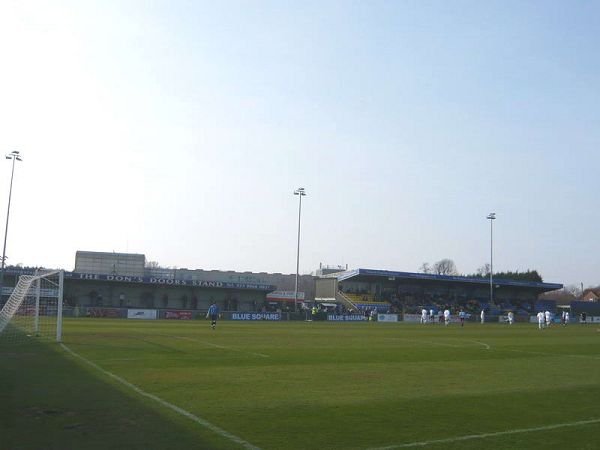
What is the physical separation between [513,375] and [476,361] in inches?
166

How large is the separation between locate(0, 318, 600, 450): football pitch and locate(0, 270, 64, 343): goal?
4.20 meters

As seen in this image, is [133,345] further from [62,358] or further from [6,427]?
[6,427]

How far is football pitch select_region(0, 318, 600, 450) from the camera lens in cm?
881

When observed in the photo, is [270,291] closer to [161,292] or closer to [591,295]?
[161,292]

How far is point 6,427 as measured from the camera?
361 inches

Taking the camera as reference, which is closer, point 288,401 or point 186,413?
point 186,413

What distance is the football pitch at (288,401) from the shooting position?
8.81 metres

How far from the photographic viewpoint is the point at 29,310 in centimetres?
4000

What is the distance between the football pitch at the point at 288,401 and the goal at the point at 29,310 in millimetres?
4201

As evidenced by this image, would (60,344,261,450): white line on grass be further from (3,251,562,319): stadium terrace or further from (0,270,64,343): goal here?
(3,251,562,319): stadium terrace

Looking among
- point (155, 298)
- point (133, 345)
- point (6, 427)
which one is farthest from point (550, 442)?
point (155, 298)

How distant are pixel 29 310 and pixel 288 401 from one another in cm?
3342

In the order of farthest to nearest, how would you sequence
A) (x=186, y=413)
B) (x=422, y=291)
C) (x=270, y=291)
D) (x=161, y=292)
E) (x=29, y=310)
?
(x=422, y=291), (x=270, y=291), (x=161, y=292), (x=29, y=310), (x=186, y=413)

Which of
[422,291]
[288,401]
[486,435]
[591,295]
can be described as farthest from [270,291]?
[591,295]
